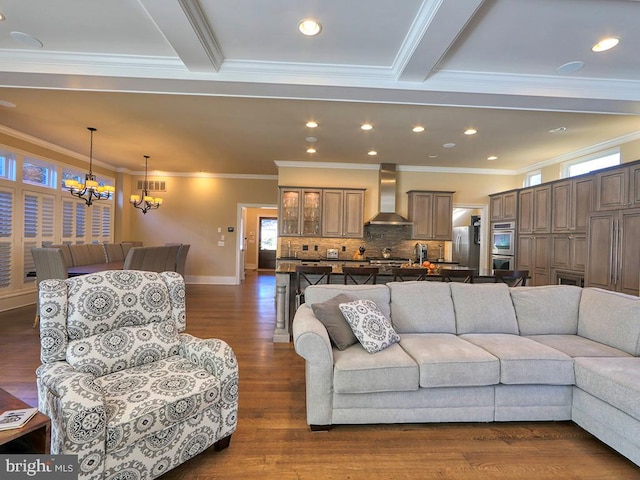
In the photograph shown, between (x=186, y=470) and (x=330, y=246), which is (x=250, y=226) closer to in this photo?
(x=330, y=246)

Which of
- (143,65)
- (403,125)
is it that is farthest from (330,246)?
(143,65)

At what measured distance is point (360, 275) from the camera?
3812 mm

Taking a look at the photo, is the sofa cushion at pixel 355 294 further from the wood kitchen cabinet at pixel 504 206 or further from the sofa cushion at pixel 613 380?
the wood kitchen cabinet at pixel 504 206

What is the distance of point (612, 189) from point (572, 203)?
0.80 metres

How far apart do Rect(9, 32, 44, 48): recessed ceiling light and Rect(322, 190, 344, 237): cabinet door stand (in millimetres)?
4592

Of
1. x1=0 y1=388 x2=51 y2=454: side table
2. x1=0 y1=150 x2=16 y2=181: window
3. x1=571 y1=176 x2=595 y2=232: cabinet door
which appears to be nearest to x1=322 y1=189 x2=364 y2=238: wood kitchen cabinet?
x1=571 y1=176 x2=595 y2=232: cabinet door

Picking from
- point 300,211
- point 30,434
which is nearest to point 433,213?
point 300,211

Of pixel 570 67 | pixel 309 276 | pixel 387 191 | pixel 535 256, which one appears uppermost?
pixel 570 67

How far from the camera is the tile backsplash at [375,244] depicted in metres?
6.91

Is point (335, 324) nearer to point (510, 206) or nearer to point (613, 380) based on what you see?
point (613, 380)

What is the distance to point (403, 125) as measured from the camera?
173 inches

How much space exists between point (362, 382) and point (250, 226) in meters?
10.6

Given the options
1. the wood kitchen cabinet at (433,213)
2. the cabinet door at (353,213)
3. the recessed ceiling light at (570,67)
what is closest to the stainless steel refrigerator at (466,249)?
the wood kitchen cabinet at (433,213)

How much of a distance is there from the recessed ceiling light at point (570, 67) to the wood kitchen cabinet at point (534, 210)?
2.81 metres
